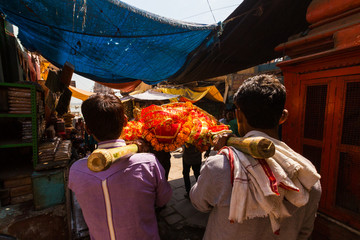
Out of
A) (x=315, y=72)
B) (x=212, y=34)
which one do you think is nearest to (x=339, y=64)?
(x=315, y=72)

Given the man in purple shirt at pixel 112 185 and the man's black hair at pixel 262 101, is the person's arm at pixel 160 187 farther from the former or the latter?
the man's black hair at pixel 262 101

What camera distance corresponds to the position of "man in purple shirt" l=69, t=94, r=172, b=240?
48.1 inches

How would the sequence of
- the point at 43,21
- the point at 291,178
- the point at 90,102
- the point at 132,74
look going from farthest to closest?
the point at 132,74 < the point at 43,21 < the point at 90,102 < the point at 291,178

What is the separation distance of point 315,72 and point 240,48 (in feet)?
6.93

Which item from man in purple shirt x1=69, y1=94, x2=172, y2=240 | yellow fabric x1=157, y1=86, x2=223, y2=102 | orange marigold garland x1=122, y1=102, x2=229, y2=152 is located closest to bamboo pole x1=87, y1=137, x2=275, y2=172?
man in purple shirt x1=69, y1=94, x2=172, y2=240

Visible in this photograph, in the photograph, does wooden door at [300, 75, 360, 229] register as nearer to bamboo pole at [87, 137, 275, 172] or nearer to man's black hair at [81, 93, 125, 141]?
bamboo pole at [87, 137, 275, 172]

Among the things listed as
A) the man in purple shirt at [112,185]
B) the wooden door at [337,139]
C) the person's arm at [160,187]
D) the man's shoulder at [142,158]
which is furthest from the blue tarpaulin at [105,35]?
the person's arm at [160,187]

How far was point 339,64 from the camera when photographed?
2180 millimetres

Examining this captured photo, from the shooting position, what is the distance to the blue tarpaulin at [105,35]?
9.37ft

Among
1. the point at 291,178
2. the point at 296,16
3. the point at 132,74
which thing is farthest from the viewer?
the point at 132,74

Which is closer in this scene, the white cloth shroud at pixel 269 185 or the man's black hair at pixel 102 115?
the white cloth shroud at pixel 269 185

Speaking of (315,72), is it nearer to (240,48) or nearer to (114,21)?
(240,48)

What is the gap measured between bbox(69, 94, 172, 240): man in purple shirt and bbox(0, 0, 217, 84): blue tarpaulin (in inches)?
98.6

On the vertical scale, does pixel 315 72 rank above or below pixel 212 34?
below
